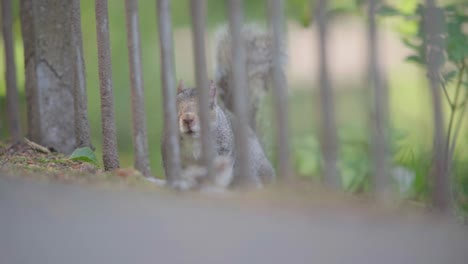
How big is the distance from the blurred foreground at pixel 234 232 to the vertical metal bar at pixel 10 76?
1.18 meters

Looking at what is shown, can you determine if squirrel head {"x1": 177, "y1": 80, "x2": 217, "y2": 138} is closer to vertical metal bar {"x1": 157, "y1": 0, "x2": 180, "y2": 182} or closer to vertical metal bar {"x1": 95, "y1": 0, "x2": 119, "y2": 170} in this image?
vertical metal bar {"x1": 95, "y1": 0, "x2": 119, "y2": 170}

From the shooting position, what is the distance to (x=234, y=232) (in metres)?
1.47

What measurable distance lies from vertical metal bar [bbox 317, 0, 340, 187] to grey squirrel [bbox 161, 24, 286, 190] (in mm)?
214

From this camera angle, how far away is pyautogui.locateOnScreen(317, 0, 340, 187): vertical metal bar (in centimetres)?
154

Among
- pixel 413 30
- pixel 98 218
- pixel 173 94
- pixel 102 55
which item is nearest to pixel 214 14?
pixel 413 30

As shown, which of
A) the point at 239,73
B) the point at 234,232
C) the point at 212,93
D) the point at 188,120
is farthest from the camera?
the point at 212,93

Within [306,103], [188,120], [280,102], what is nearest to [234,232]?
[280,102]

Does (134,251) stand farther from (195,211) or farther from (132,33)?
(132,33)

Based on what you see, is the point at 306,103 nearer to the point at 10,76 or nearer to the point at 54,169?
the point at 10,76

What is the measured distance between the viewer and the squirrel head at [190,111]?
2.27 m

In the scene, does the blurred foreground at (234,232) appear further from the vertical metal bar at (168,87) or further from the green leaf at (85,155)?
the green leaf at (85,155)

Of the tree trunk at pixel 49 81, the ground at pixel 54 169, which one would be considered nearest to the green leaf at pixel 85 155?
the ground at pixel 54 169

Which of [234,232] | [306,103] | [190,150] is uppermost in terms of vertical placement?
[306,103]

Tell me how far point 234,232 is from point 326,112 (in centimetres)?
33
